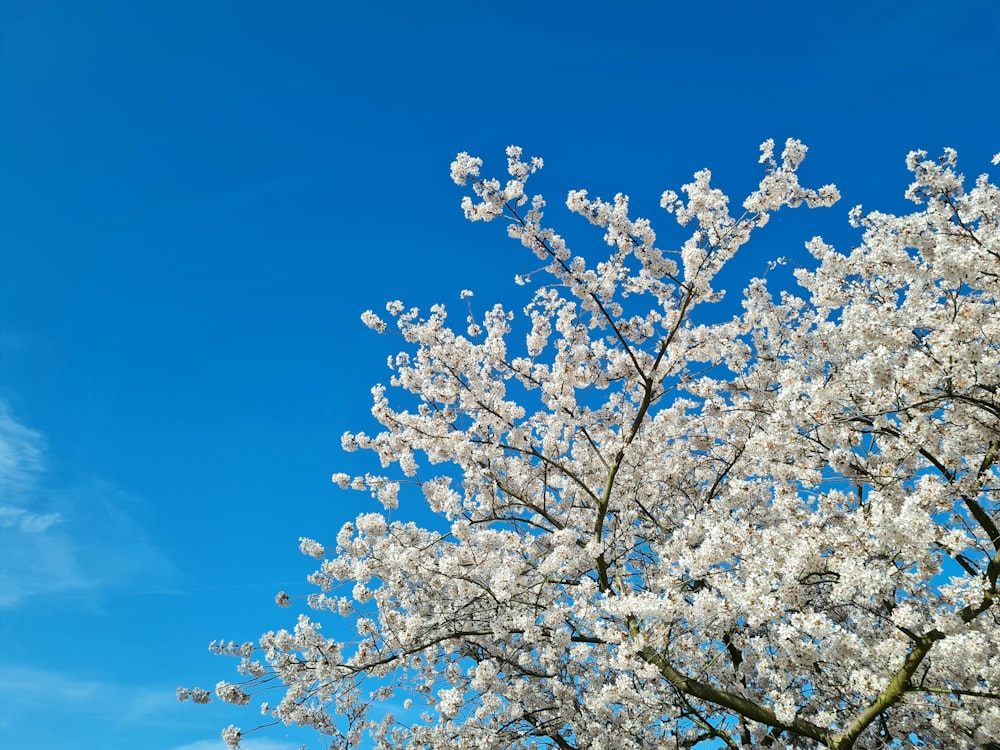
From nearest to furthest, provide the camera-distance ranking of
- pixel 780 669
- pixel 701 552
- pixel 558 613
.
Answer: pixel 701 552
pixel 558 613
pixel 780 669

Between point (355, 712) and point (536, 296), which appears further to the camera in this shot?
point (536, 296)

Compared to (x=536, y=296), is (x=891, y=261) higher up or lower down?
lower down

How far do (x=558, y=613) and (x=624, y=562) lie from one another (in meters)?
1.99

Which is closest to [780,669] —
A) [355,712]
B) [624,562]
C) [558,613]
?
[624,562]

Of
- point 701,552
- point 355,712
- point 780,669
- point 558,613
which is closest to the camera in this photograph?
point 701,552

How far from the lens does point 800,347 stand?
9.56m

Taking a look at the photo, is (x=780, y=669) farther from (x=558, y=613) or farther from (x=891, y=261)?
(x=891, y=261)

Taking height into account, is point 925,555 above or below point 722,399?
below

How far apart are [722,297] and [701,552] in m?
3.75

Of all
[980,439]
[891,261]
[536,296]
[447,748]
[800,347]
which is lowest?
[447,748]

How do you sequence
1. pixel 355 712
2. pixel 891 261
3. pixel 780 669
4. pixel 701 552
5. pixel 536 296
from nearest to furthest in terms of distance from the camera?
pixel 701 552, pixel 891 261, pixel 780 669, pixel 355 712, pixel 536 296

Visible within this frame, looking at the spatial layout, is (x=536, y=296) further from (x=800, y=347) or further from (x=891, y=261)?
(x=891, y=261)

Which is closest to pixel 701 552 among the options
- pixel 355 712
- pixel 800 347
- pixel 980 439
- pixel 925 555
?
pixel 925 555

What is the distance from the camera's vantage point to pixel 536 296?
10164 millimetres
